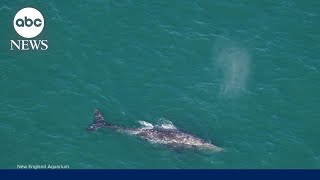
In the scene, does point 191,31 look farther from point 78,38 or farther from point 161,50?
point 78,38

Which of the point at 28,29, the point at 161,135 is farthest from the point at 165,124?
the point at 28,29

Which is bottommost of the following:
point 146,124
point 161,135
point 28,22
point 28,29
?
point 161,135

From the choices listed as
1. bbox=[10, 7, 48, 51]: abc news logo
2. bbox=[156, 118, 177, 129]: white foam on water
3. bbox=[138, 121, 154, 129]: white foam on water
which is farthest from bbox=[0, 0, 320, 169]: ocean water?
bbox=[10, 7, 48, 51]: abc news logo

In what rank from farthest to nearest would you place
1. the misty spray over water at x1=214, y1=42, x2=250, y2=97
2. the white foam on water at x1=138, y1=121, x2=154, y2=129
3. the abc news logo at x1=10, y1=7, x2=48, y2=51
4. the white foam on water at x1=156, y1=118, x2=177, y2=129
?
the abc news logo at x1=10, y1=7, x2=48, y2=51, the misty spray over water at x1=214, y1=42, x2=250, y2=97, the white foam on water at x1=156, y1=118, x2=177, y2=129, the white foam on water at x1=138, y1=121, x2=154, y2=129

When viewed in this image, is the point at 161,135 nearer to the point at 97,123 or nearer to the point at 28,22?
the point at 97,123

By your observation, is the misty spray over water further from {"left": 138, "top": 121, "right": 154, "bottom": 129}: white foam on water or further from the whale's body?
{"left": 138, "top": 121, "right": 154, "bottom": 129}: white foam on water

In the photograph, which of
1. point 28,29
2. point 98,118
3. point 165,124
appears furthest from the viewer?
point 28,29

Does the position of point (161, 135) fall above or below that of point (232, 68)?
below
